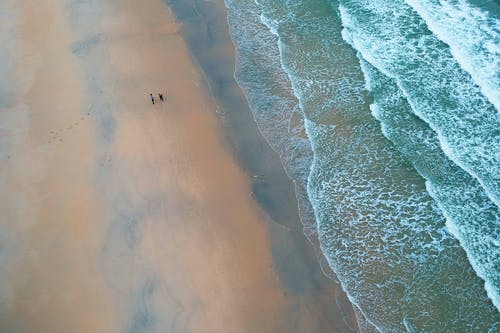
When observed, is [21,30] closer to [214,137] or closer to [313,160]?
[214,137]

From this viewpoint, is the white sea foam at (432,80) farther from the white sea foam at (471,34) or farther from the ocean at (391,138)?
the white sea foam at (471,34)

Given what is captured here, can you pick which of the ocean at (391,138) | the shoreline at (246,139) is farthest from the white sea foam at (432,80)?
the shoreline at (246,139)

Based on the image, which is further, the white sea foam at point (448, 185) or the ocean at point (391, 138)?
the white sea foam at point (448, 185)

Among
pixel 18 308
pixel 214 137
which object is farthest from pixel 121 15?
pixel 18 308

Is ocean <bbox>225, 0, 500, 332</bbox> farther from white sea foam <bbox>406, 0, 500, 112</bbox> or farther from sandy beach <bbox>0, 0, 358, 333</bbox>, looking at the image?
sandy beach <bbox>0, 0, 358, 333</bbox>

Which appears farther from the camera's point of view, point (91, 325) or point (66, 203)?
point (66, 203)

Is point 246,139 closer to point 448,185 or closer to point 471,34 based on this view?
point 448,185

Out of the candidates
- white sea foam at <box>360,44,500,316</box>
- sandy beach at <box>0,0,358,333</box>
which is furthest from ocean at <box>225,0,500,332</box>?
sandy beach at <box>0,0,358,333</box>
